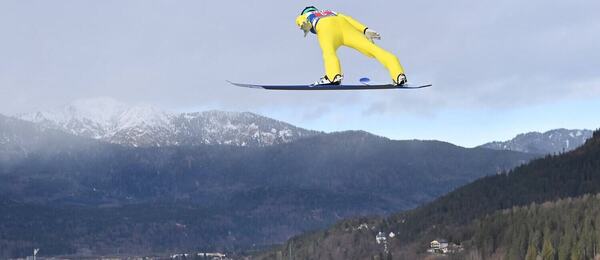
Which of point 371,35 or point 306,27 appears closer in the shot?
point 371,35

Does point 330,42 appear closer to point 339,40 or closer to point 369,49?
point 339,40

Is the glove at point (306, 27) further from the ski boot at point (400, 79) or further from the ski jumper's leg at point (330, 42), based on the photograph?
the ski boot at point (400, 79)

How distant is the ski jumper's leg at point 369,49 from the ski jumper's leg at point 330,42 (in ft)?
0.93

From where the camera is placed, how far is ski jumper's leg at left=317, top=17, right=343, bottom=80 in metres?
32.6

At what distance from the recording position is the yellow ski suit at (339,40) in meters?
32.4

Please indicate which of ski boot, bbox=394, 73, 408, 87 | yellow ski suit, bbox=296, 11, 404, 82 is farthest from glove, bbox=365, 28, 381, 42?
ski boot, bbox=394, 73, 408, 87

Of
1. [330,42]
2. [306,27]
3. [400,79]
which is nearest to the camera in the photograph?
[400,79]

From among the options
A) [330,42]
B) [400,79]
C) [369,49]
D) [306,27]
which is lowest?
[400,79]

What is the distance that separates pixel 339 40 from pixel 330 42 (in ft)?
1.41

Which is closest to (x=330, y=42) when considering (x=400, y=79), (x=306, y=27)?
(x=306, y=27)

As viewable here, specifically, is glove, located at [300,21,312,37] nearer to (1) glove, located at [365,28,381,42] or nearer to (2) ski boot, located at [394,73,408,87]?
(1) glove, located at [365,28,381,42]

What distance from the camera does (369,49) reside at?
32656mm

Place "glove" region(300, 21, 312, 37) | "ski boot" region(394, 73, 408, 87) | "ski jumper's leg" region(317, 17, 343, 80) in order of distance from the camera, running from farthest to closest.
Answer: "glove" region(300, 21, 312, 37), "ski jumper's leg" region(317, 17, 343, 80), "ski boot" region(394, 73, 408, 87)

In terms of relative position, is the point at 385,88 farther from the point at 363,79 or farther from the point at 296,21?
the point at 296,21
